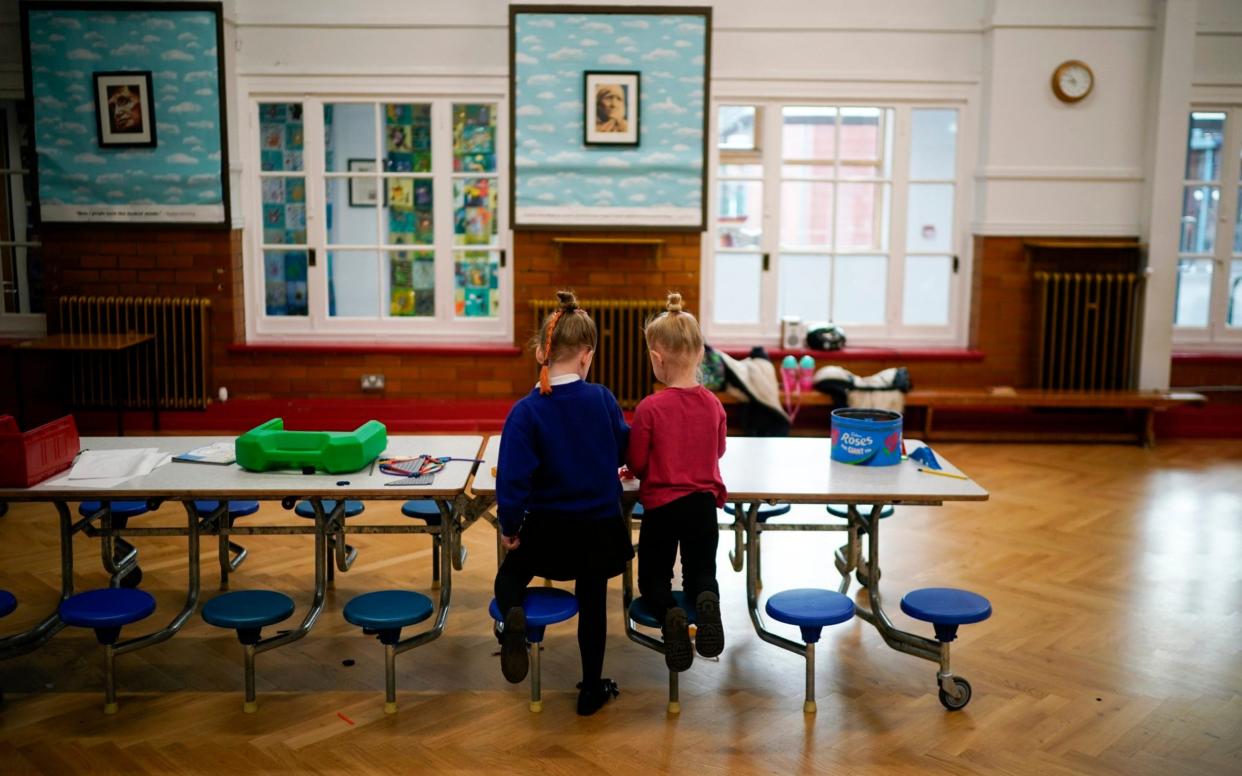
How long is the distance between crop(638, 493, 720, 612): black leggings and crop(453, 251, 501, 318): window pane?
4744mm

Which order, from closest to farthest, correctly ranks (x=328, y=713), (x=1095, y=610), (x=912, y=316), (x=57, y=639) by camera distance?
1. (x=328, y=713)
2. (x=57, y=639)
3. (x=1095, y=610)
4. (x=912, y=316)

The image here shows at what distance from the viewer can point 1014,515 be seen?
6.28 meters

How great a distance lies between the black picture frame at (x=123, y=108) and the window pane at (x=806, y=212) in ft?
14.0

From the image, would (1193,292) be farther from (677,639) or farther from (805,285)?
(677,639)

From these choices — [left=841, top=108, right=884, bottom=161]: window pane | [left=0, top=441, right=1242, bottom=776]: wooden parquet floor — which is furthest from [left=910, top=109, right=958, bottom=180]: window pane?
[left=0, top=441, right=1242, bottom=776]: wooden parquet floor

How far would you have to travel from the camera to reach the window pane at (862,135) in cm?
827

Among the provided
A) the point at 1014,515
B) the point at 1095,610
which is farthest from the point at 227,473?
the point at 1014,515

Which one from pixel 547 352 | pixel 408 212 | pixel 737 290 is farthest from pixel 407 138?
pixel 547 352

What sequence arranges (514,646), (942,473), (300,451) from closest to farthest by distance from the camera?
(514,646), (300,451), (942,473)

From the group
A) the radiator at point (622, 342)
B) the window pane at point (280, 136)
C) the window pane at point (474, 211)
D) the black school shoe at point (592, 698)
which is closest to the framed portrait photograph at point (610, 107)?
the window pane at point (474, 211)

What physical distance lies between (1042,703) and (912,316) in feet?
16.3

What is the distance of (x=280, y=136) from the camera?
26.9 feet

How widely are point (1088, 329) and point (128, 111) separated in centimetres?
655

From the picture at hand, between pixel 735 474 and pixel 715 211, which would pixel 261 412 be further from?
pixel 735 474
